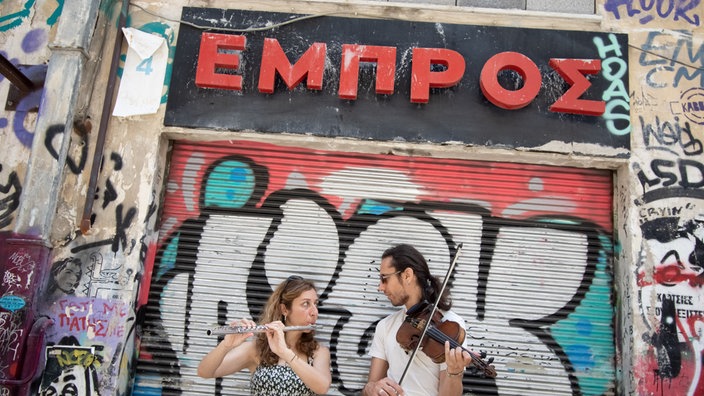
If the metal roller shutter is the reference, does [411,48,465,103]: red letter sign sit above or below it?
above

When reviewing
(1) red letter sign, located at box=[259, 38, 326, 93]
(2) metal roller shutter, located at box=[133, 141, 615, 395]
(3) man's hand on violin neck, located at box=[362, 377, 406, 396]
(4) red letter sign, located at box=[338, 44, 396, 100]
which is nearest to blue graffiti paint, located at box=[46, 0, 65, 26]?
(2) metal roller shutter, located at box=[133, 141, 615, 395]

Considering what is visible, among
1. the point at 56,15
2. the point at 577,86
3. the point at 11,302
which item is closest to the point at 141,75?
the point at 56,15

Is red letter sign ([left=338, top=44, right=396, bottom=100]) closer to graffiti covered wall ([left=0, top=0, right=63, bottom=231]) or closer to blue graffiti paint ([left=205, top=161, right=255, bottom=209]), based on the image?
blue graffiti paint ([left=205, top=161, right=255, bottom=209])

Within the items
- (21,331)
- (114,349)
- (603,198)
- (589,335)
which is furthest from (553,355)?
(21,331)

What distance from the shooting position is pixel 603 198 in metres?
4.86

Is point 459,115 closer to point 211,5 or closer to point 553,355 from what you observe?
point 553,355

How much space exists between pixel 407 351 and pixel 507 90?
2357 mm

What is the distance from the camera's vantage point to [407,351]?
3797 millimetres

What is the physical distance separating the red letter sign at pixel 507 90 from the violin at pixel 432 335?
1.94m

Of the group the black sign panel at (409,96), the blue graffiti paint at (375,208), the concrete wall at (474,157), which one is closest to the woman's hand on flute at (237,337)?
the concrete wall at (474,157)

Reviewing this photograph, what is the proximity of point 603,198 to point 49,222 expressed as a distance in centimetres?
462

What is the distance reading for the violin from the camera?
11.6 ft

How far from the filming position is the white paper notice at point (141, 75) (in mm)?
4832

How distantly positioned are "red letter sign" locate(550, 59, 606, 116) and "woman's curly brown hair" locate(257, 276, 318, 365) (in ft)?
8.45
